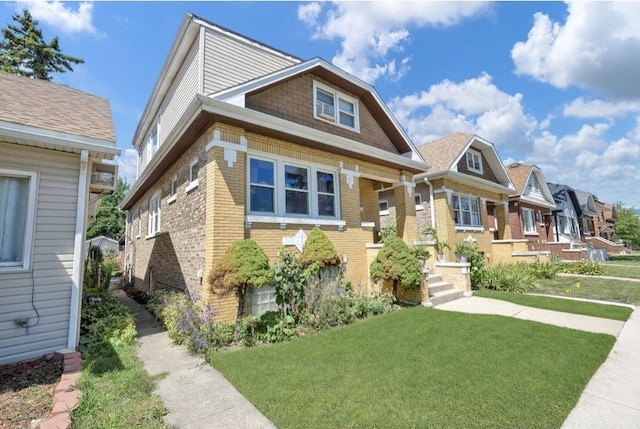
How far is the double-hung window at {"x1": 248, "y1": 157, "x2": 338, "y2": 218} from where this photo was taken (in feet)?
25.1

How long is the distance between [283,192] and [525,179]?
19.4 meters

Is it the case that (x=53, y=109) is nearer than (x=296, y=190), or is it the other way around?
(x=53, y=109)

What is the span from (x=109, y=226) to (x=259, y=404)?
176ft

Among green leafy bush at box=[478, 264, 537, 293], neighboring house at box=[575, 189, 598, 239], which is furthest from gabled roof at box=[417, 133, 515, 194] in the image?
neighboring house at box=[575, 189, 598, 239]

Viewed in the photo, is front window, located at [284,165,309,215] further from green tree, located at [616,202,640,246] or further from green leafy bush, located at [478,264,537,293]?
green tree, located at [616,202,640,246]

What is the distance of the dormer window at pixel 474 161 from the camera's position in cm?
1620

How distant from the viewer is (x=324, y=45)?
1159 centimetres

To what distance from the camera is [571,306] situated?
330 inches

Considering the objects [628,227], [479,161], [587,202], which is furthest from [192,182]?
[628,227]

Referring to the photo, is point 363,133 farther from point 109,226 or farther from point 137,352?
point 109,226

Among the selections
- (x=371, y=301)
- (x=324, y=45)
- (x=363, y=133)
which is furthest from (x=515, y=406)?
(x=324, y=45)

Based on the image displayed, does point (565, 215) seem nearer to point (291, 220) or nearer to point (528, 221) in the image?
point (528, 221)

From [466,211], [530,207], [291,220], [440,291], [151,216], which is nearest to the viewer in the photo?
[291,220]

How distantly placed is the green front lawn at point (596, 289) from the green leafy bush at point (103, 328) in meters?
13.3
